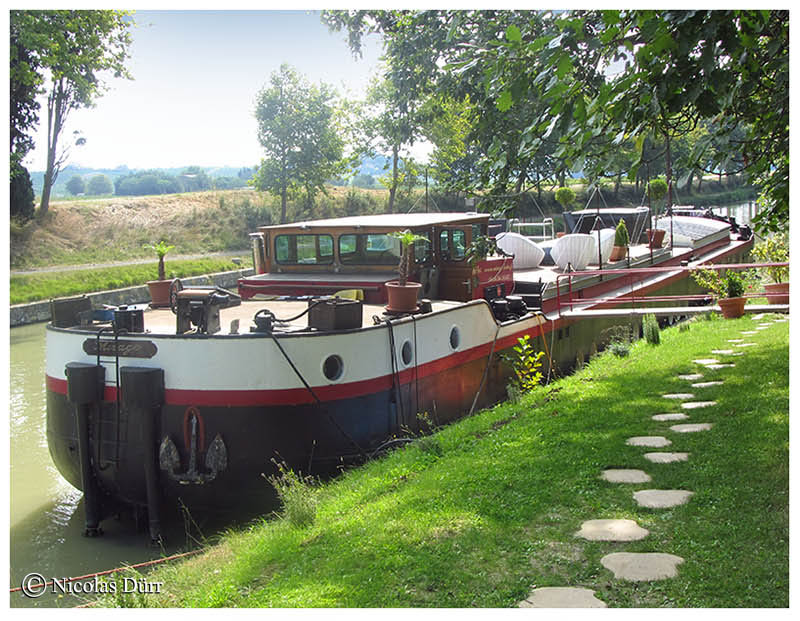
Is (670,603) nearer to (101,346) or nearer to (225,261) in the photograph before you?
(101,346)

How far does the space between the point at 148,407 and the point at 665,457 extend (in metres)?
4.94

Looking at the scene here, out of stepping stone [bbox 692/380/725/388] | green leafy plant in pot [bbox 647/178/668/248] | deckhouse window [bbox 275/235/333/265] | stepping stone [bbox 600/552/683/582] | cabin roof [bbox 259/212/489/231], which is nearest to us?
stepping stone [bbox 600/552/683/582]

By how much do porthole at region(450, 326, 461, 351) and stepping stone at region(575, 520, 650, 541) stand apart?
18.1ft

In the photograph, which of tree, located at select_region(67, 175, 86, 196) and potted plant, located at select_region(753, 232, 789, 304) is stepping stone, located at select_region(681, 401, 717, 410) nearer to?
potted plant, located at select_region(753, 232, 789, 304)

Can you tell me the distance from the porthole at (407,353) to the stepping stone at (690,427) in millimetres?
3384

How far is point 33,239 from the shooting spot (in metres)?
34.1

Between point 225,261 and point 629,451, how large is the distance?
28433mm

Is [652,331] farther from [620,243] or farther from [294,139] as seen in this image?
[294,139]

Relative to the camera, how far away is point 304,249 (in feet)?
41.0

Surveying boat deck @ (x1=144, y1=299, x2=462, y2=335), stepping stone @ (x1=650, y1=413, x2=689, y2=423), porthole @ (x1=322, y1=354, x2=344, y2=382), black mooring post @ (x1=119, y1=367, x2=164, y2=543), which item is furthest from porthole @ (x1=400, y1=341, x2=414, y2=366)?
stepping stone @ (x1=650, y1=413, x2=689, y2=423)

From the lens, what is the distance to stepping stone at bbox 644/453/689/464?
6441 millimetres

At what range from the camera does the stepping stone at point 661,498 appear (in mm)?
5547

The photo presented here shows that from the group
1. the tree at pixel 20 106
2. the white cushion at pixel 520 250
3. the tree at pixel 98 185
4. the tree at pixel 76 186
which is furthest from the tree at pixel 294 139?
the tree at pixel 76 186

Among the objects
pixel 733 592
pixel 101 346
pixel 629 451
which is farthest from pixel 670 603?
pixel 101 346
